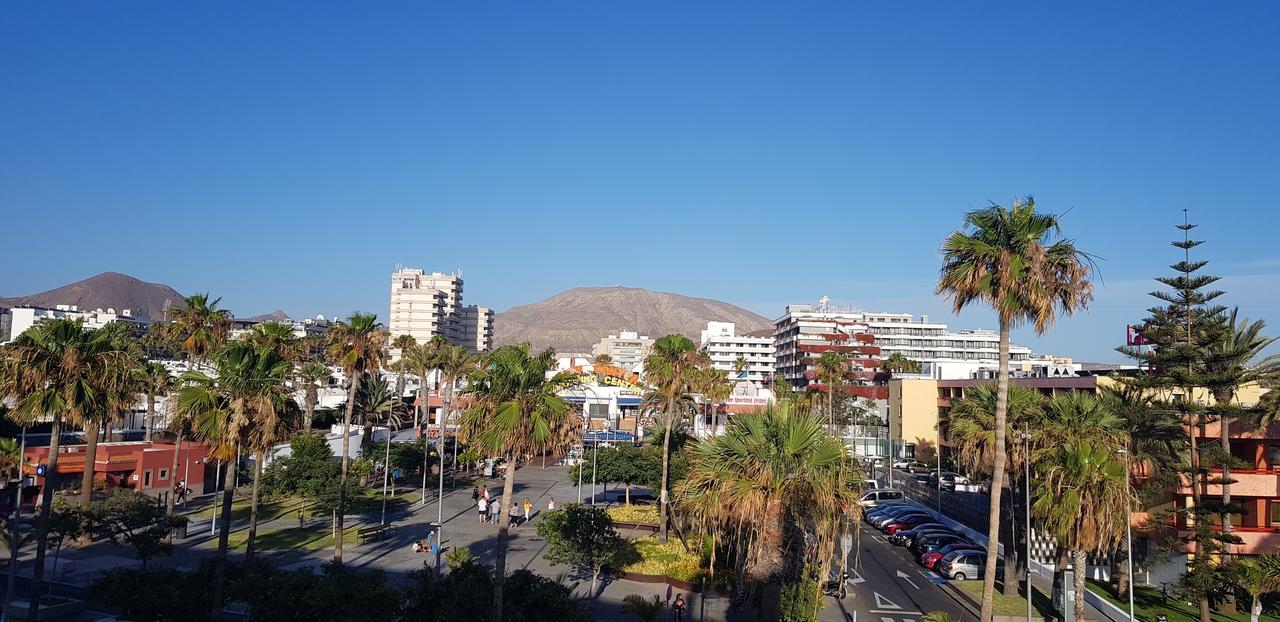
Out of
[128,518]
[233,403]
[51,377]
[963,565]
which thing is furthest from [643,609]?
[128,518]

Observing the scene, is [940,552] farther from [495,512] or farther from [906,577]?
[495,512]

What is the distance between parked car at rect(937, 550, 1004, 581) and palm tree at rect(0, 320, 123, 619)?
3075 centimetres

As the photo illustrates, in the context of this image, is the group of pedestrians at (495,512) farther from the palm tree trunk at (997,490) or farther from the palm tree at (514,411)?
the palm tree trunk at (997,490)

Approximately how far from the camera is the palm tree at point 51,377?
2277 cm

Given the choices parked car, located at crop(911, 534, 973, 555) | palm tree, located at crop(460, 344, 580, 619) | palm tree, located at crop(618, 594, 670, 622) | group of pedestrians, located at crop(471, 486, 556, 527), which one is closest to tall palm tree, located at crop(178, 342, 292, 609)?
palm tree, located at crop(460, 344, 580, 619)

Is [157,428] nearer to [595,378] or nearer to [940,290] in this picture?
[595,378]

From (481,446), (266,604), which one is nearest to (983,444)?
(481,446)

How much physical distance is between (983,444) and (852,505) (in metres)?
15.8

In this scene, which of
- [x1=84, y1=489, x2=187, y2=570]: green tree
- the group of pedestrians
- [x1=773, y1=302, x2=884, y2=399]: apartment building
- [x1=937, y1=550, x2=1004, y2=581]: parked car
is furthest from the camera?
[x1=773, y1=302, x2=884, y2=399]: apartment building

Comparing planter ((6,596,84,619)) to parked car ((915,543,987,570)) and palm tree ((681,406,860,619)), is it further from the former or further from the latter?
parked car ((915,543,987,570))

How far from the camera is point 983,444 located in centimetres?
2973

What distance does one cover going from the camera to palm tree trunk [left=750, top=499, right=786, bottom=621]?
16.7 meters

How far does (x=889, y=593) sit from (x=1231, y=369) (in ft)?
49.3

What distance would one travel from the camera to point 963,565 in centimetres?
3312
